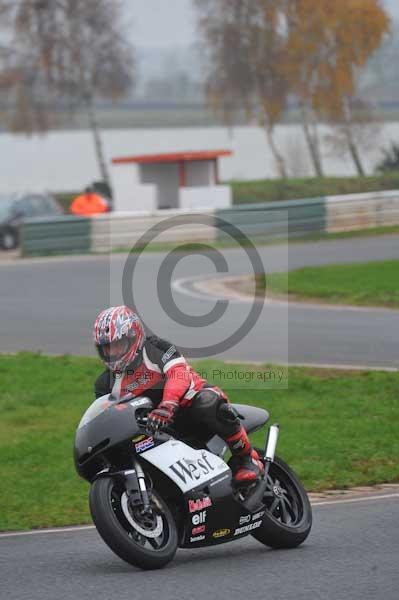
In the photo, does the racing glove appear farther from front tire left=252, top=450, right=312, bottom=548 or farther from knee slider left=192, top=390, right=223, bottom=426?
front tire left=252, top=450, right=312, bottom=548

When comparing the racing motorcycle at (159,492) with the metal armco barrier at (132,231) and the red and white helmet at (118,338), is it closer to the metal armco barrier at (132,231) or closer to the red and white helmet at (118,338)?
the red and white helmet at (118,338)

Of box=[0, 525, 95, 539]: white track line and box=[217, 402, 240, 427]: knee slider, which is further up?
box=[217, 402, 240, 427]: knee slider

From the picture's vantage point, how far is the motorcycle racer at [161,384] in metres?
6.81

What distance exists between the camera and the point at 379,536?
24.5 feet

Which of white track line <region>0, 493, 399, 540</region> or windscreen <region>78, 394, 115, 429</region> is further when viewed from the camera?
white track line <region>0, 493, 399, 540</region>

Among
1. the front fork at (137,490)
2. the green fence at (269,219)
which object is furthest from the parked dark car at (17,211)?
the front fork at (137,490)

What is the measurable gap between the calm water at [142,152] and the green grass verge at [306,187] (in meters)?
13.8

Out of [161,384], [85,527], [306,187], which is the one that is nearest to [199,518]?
[161,384]

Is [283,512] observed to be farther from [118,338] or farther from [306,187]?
[306,187]

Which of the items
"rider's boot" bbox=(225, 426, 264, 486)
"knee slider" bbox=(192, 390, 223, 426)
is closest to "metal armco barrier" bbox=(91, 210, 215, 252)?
"rider's boot" bbox=(225, 426, 264, 486)

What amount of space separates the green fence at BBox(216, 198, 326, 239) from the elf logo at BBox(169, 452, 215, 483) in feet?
76.7

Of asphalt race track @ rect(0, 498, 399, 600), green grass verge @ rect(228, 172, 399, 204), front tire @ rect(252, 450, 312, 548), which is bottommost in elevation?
asphalt race track @ rect(0, 498, 399, 600)

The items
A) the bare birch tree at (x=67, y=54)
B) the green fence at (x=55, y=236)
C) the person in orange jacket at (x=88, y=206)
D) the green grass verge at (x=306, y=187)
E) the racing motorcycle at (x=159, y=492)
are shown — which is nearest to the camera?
the racing motorcycle at (x=159, y=492)

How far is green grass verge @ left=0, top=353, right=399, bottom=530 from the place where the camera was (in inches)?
356
